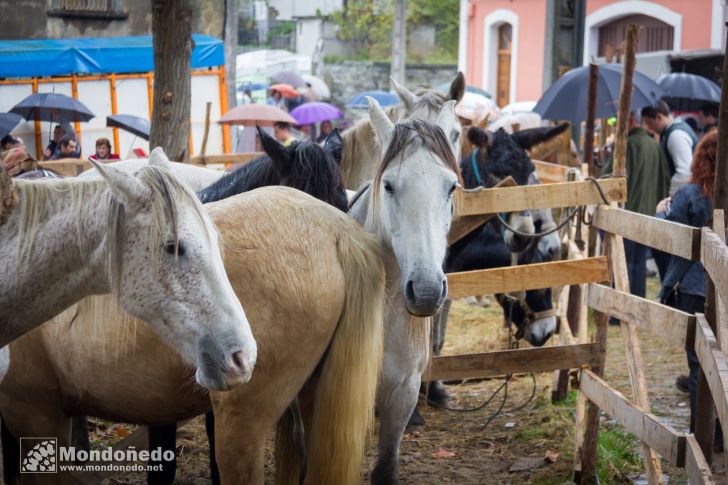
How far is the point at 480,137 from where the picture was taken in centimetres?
632

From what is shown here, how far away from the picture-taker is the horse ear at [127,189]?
243 cm

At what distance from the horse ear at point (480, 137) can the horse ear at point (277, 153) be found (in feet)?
8.30

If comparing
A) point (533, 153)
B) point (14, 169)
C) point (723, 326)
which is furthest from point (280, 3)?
point (723, 326)

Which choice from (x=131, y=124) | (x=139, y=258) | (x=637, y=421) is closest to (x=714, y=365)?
(x=637, y=421)

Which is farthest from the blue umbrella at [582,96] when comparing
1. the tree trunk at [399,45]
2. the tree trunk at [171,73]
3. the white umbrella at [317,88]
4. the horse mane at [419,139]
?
the white umbrella at [317,88]

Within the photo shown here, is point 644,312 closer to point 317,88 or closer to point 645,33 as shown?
point 645,33

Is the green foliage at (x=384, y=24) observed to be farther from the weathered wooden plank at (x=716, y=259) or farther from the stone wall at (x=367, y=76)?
the weathered wooden plank at (x=716, y=259)

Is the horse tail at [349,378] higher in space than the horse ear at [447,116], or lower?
lower

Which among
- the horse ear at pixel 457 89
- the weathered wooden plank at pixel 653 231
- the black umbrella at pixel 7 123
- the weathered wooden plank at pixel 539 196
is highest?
the horse ear at pixel 457 89

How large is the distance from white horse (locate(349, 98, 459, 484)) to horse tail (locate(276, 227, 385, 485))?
179 mm

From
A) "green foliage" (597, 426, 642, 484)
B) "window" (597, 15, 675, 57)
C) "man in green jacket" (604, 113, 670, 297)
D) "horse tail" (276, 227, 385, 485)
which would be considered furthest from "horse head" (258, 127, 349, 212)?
"window" (597, 15, 675, 57)

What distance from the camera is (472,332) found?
8695 mm

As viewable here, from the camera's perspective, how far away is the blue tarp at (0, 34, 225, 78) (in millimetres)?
13492

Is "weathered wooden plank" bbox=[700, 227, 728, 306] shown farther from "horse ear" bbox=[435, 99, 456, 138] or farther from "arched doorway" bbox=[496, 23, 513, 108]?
"arched doorway" bbox=[496, 23, 513, 108]
